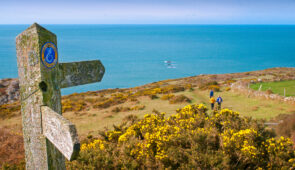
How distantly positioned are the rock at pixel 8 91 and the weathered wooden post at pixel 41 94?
38.7m

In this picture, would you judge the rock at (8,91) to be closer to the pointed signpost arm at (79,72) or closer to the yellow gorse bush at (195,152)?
the yellow gorse bush at (195,152)

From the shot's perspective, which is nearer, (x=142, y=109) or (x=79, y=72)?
(x=79, y=72)

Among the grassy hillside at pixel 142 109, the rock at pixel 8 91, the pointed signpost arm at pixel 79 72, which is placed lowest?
the rock at pixel 8 91

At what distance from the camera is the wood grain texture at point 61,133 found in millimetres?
1736

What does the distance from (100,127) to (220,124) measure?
10.4 m

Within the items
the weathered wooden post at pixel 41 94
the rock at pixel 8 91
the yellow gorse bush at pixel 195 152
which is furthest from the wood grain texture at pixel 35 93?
the rock at pixel 8 91

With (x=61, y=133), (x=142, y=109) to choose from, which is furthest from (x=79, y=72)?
(x=142, y=109)

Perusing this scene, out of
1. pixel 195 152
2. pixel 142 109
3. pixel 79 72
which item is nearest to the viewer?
pixel 79 72

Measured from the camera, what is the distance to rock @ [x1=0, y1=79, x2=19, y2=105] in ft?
120

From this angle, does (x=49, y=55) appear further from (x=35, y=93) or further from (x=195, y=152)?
(x=195, y=152)

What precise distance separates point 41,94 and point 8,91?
4227 centimetres

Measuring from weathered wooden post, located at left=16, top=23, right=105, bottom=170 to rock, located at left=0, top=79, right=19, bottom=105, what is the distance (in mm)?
38691

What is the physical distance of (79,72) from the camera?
8.79 feet

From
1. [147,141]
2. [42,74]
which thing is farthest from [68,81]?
[147,141]
